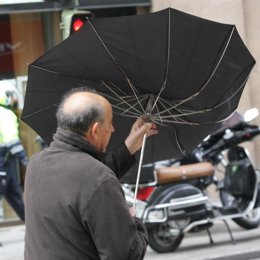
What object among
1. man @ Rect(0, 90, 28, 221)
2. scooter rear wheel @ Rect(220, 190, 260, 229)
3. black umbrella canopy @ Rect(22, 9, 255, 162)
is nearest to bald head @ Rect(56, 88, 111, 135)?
black umbrella canopy @ Rect(22, 9, 255, 162)

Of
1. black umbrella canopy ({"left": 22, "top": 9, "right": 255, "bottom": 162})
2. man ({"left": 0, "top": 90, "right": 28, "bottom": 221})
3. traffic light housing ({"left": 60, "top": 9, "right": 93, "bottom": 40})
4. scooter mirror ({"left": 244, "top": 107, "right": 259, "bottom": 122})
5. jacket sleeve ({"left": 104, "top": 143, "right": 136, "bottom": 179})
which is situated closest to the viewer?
black umbrella canopy ({"left": 22, "top": 9, "right": 255, "bottom": 162})

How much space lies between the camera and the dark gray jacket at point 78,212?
8.17 feet

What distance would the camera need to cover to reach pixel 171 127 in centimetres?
407

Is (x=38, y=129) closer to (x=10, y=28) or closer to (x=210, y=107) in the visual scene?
(x=210, y=107)

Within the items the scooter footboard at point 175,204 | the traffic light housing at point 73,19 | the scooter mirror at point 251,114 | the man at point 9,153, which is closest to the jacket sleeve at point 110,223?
the traffic light housing at point 73,19

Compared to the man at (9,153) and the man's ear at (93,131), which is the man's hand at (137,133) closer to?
the man's ear at (93,131)

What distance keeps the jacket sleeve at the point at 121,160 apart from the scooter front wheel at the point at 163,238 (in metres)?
4.21

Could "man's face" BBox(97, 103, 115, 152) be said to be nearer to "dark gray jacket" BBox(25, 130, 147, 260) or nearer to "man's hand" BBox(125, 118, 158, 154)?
"dark gray jacket" BBox(25, 130, 147, 260)

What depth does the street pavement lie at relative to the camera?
7.80m

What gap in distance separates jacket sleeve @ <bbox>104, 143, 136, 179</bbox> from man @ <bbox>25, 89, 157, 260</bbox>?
32.3 inches

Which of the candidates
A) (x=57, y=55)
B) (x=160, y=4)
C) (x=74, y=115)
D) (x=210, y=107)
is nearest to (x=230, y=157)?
(x=160, y=4)

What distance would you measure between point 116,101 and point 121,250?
1455mm

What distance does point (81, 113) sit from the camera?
2.71 m

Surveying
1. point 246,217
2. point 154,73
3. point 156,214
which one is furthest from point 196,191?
point 154,73
